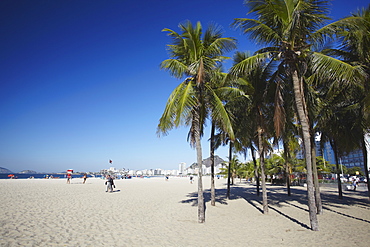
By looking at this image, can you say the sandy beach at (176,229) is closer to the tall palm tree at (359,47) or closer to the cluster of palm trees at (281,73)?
the cluster of palm trees at (281,73)

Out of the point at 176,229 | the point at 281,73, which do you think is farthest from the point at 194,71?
the point at 176,229

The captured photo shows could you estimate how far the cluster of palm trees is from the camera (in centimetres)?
693

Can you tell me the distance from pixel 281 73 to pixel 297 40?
1683mm

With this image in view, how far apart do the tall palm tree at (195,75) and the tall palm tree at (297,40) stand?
1.36m

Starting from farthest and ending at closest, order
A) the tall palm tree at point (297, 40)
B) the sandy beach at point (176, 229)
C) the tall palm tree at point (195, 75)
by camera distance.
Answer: the tall palm tree at point (195, 75) → the tall palm tree at point (297, 40) → the sandy beach at point (176, 229)

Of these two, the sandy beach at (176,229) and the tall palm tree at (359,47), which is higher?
the tall palm tree at (359,47)

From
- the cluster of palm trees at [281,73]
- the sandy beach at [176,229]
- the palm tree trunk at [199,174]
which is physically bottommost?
the sandy beach at [176,229]

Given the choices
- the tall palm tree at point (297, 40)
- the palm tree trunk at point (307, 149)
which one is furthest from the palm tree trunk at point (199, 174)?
the palm tree trunk at point (307, 149)

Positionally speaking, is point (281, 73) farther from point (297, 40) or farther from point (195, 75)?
point (195, 75)

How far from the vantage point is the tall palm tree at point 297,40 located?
6.70 meters

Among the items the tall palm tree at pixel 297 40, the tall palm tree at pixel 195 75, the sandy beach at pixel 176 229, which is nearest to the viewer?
the sandy beach at pixel 176 229

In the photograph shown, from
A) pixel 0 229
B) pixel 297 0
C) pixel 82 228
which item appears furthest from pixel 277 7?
pixel 0 229

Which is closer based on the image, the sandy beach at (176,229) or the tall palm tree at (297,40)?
the sandy beach at (176,229)

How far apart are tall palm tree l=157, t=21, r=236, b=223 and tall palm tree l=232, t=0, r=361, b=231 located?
4.45 feet
